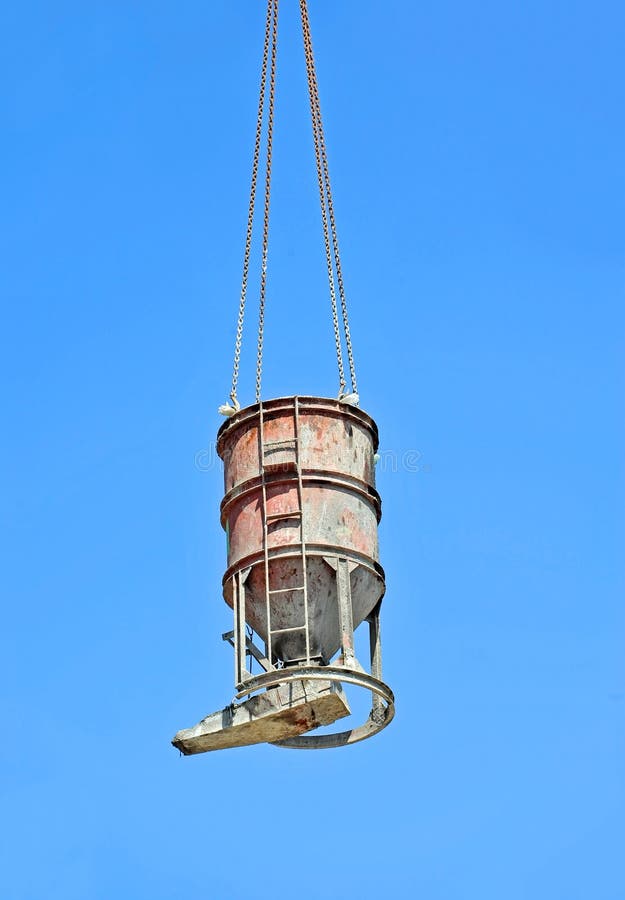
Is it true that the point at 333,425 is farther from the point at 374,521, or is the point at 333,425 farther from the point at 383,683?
the point at 383,683

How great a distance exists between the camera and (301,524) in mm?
18688

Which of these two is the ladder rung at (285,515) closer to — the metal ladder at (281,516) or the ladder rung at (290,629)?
the metal ladder at (281,516)

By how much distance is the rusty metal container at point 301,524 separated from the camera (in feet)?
61.3

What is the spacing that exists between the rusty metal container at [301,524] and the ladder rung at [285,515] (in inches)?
0.7

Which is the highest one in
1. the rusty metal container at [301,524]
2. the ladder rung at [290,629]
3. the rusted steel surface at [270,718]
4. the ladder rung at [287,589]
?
the rusty metal container at [301,524]

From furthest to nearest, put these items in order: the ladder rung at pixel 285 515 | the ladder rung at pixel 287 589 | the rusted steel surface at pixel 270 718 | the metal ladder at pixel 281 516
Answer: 1. the ladder rung at pixel 285 515
2. the ladder rung at pixel 287 589
3. the metal ladder at pixel 281 516
4. the rusted steel surface at pixel 270 718

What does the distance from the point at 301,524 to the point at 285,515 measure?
0.25m

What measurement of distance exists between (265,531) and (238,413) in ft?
6.21

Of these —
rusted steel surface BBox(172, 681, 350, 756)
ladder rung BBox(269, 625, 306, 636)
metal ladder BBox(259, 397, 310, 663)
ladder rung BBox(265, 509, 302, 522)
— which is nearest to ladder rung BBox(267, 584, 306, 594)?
metal ladder BBox(259, 397, 310, 663)

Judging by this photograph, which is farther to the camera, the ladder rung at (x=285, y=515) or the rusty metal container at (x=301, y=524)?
the ladder rung at (x=285, y=515)

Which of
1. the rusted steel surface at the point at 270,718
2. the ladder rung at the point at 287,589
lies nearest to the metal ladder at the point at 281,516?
the ladder rung at the point at 287,589

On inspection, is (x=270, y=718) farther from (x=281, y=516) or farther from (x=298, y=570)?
(x=281, y=516)

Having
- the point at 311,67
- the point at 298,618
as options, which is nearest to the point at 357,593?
the point at 298,618

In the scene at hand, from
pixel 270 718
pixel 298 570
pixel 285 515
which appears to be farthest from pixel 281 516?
pixel 270 718
